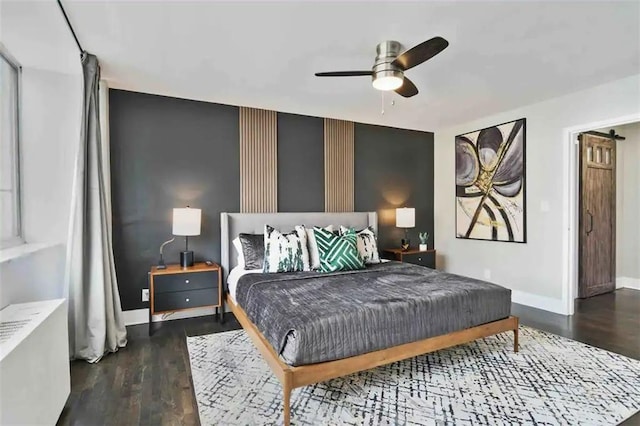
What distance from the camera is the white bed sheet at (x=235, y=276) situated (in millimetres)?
3565

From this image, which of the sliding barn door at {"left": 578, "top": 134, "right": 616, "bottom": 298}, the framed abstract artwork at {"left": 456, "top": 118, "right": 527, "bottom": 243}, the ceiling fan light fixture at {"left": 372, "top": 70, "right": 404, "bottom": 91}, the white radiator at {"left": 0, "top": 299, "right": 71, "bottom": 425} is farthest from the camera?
the sliding barn door at {"left": 578, "top": 134, "right": 616, "bottom": 298}

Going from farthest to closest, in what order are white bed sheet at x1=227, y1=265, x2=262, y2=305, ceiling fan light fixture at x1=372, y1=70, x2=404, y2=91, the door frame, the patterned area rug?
1. the door frame
2. white bed sheet at x1=227, y1=265, x2=262, y2=305
3. ceiling fan light fixture at x1=372, y1=70, x2=404, y2=91
4. the patterned area rug

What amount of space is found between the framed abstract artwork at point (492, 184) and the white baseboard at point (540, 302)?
0.74m

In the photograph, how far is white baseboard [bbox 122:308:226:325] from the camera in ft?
12.3

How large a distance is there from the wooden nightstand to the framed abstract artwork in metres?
3.89

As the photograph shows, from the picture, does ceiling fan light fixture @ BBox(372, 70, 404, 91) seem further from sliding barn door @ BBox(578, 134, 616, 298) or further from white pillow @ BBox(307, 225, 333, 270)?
sliding barn door @ BBox(578, 134, 616, 298)

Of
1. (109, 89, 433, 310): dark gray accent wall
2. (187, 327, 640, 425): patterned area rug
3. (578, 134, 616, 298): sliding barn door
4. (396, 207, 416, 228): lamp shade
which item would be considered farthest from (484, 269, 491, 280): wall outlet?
(109, 89, 433, 310): dark gray accent wall

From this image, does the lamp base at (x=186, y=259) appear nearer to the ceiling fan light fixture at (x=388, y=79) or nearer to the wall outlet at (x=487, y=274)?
the ceiling fan light fixture at (x=388, y=79)

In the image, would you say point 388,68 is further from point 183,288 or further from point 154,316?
point 154,316

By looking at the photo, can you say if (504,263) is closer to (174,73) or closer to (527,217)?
(527,217)

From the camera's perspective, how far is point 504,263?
479 cm

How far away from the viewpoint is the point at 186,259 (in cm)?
371

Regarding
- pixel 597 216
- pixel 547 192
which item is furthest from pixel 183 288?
pixel 597 216

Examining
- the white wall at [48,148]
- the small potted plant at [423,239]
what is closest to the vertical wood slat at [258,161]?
the white wall at [48,148]
